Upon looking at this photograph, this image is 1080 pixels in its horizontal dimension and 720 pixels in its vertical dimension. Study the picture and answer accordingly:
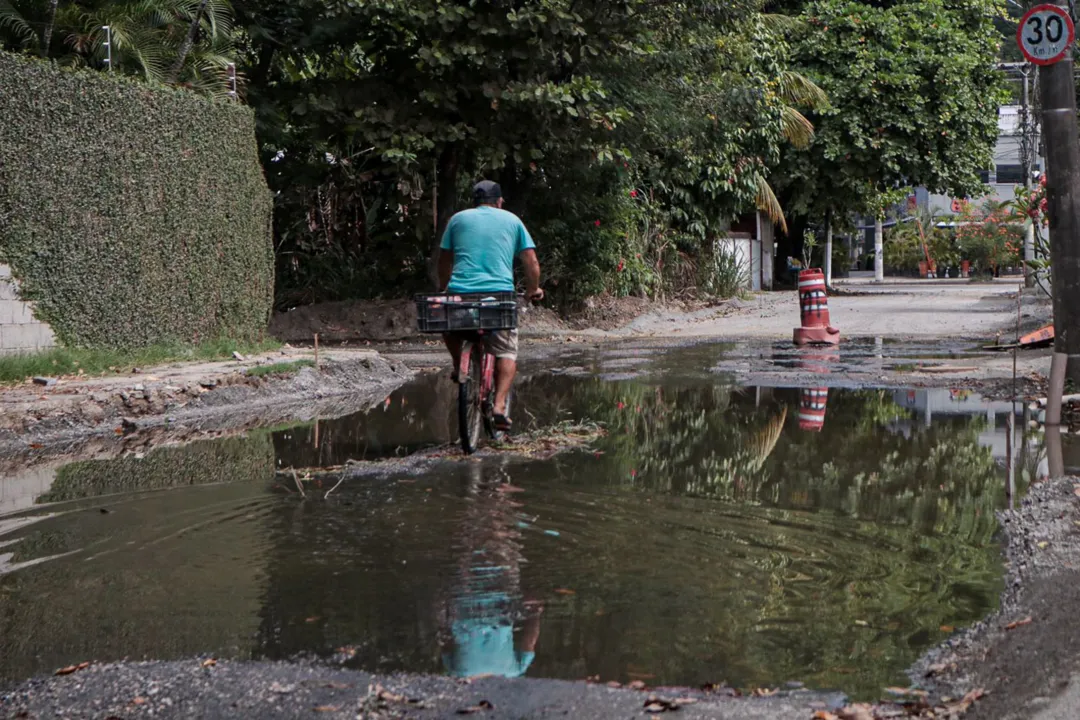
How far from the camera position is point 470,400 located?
30.9ft

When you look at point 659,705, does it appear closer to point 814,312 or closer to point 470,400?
point 470,400

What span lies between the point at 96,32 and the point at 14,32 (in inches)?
52.7

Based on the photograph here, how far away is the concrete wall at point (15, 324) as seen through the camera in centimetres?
1338

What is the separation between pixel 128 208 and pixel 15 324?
7.13 feet

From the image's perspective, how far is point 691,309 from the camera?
103 feet

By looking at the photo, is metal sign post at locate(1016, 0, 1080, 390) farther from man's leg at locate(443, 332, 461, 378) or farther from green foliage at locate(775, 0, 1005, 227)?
green foliage at locate(775, 0, 1005, 227)

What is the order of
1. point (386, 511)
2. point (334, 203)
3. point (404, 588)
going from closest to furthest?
point (404, 588)
point (386, 511)
point (334, 203)

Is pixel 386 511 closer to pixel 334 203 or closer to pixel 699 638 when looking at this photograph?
pixel 699 638

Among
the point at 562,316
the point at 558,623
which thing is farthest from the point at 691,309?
the point at 558,623

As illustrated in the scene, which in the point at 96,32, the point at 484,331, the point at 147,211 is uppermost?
the point at 96,32

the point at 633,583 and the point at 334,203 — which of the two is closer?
the point at 633,583

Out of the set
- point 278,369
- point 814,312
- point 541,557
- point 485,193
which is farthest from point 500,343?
point 814,312

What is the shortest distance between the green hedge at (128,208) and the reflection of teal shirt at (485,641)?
32.0 feet

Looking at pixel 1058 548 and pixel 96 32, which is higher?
pixel 96 32
